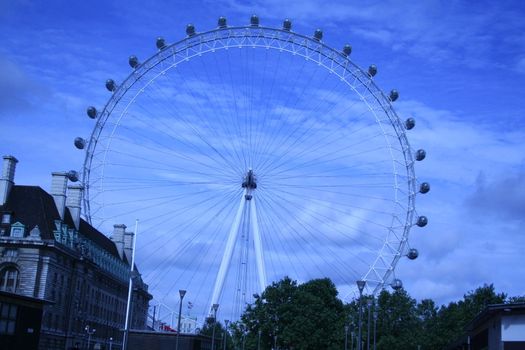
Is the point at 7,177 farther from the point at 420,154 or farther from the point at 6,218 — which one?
the point at 420,154

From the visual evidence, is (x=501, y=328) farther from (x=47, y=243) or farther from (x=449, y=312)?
(x=449, y=312)

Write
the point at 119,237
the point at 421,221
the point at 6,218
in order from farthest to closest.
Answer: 1. the point at 119,237
2. the point at 6,218
3. the point at 421,221

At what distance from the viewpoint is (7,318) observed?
49.1 metres

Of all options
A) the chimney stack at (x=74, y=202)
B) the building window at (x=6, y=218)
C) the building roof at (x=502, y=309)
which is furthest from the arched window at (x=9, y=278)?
the building roof at (x=502, y=309)

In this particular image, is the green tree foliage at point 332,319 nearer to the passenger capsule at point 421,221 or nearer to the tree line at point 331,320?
the tree line at point 331,320

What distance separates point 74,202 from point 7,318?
45230 mm

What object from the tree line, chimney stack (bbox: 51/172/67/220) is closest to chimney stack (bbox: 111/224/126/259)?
the tree line

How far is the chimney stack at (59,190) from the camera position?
283ft

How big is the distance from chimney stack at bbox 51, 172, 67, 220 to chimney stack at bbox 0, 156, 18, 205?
562 cm

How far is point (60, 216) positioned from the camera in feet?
282

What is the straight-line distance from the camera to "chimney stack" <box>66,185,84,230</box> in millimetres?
92062

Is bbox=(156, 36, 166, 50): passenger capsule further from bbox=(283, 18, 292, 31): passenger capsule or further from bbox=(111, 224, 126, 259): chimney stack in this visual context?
bbox=(111, 224, 126, 259): chimney stack

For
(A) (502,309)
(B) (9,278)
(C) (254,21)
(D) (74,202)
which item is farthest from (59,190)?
(A) (502,309)

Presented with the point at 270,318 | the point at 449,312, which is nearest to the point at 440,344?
the point at 449,312
